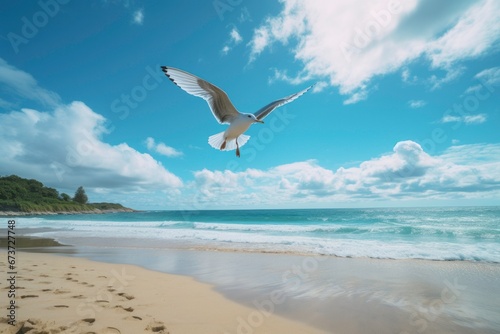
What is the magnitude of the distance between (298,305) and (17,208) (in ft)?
253

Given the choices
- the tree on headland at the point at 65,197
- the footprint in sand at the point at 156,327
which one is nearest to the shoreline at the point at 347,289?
the footprint in sand at the point at 156,327

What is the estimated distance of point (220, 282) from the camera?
5766 mm

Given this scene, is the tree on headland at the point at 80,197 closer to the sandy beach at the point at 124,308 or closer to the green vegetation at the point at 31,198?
the green vegetation at the point at 31,198

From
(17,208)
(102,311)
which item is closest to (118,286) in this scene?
(102,311)

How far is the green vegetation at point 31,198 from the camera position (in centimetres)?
6169

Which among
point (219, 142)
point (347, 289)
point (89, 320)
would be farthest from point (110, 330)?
point (347, 289)

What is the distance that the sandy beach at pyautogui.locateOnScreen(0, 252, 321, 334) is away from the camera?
3.18 meters

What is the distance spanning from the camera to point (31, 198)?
73.6 m

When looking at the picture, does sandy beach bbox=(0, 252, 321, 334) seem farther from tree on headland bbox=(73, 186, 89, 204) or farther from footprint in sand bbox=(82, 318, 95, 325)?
tree on headland bbox=(73, 186, 89, 204)

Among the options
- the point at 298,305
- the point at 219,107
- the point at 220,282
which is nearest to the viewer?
the point at 298,305

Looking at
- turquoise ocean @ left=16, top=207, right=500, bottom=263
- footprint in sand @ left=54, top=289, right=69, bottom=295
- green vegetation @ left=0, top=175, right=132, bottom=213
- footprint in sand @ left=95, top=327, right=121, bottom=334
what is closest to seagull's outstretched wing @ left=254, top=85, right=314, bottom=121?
footprint in sand @ left=95, top=327, right=121, bottom=334

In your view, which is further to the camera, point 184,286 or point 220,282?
point 220,282

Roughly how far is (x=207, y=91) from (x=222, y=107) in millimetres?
466

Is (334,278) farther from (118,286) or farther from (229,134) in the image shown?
(118,286)
